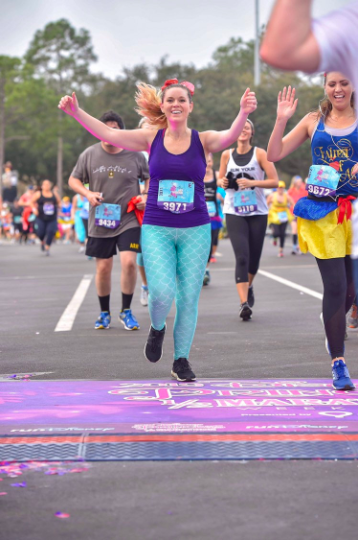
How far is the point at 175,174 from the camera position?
622 cm

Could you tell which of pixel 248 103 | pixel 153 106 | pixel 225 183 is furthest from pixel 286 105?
pixel 225 183

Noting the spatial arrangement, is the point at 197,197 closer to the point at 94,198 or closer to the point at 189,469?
the point at 189,469

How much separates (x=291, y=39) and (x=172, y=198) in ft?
11.4

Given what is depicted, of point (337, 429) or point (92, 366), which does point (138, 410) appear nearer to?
point (337, 429)

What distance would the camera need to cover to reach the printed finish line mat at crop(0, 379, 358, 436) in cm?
489

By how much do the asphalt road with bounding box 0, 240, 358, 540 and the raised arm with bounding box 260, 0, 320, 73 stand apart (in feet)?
4.93

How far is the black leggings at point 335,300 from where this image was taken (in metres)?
6.05

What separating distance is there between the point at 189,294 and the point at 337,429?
1821 millimetres

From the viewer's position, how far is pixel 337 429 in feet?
15.7

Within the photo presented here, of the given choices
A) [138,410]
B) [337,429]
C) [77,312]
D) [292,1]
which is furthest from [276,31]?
[77,312]

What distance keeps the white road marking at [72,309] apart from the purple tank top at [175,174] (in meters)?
3.45

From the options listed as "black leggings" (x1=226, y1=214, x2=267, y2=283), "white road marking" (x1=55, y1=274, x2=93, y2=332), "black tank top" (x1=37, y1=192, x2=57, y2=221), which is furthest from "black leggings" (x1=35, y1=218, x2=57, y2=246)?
"black leggings" (x1=226, y1=214, x2=267, y2=283)

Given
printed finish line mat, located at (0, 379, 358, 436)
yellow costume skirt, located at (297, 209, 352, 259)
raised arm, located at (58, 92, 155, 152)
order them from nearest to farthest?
printed finish line mat, located at (0, 379, 358, 436) → yellow costume skirt, located at (297, 209, 352, 259) → raised arm, located at (58, 92, 155, 152)

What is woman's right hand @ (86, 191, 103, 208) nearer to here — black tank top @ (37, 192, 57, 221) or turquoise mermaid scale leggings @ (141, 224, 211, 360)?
turquoise mermaid scale leggings @ (141, 224, 211, 360)
